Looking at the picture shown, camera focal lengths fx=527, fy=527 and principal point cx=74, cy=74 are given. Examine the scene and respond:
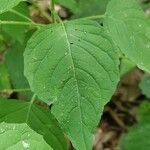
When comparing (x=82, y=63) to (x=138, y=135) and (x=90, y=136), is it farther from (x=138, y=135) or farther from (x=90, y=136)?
(x=138, y=135)

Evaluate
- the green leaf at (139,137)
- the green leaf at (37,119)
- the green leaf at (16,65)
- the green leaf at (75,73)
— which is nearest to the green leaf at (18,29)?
the green leaf at (16,65)

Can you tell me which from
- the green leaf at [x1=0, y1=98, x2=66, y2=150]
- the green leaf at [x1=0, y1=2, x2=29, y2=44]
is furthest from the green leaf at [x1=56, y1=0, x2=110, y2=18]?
the green leaf at [x1=0, y1=98, x2=66, y2=150]

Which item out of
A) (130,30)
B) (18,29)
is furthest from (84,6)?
(130,30)

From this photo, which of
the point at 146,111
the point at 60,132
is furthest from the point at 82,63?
the point at 146,111

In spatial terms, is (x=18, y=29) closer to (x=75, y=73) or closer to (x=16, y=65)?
(x=16, y=65)

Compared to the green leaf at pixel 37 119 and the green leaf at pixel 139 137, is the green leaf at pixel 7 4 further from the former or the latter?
the green leaf at pixel 139 137

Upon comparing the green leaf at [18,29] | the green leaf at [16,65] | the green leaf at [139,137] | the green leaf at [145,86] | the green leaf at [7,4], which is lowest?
the green leaf at [139,137]
